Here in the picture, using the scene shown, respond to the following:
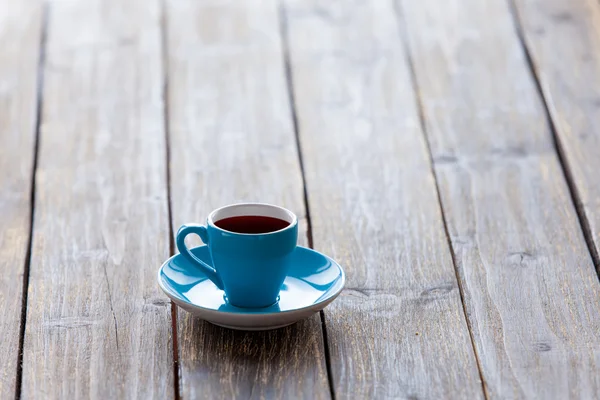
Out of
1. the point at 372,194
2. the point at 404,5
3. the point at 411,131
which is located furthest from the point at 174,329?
the point at 404,5

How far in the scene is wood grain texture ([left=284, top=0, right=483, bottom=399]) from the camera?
0.97 metres

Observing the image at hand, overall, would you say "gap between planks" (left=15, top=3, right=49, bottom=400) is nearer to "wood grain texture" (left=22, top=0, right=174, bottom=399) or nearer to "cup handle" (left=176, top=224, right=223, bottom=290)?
"wood grain texture" (left=22, top=0, right=174, bottom=399)

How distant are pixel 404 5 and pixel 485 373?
1.23 m

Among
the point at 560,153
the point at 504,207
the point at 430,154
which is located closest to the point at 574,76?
the point at 560,153

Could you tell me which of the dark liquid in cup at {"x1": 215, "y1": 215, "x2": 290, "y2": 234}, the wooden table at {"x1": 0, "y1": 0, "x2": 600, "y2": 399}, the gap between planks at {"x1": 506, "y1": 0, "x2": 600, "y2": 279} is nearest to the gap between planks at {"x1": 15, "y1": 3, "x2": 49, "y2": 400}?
the wooden table at {"x1": 0, "y1": 0, "x2": 600, "y2": 399}

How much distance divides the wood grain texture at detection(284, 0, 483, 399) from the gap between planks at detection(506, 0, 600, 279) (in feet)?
0.63

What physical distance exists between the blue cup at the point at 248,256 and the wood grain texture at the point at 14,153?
23cm

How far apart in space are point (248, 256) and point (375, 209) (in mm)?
415

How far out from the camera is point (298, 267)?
108 cm

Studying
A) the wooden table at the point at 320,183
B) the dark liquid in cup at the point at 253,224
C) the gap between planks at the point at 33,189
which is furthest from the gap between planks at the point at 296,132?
the gap between planks at the point at 33,189

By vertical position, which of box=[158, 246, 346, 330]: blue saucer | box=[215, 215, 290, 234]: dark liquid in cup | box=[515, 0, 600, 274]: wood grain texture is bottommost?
box=[515, 0, 600, 274]: wood grain texture

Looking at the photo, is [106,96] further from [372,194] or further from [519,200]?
[519,200]

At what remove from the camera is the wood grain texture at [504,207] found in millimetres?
991

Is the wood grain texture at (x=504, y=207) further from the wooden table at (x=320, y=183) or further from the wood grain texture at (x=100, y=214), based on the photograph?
the wood grain texture at (x=100, y=214)
